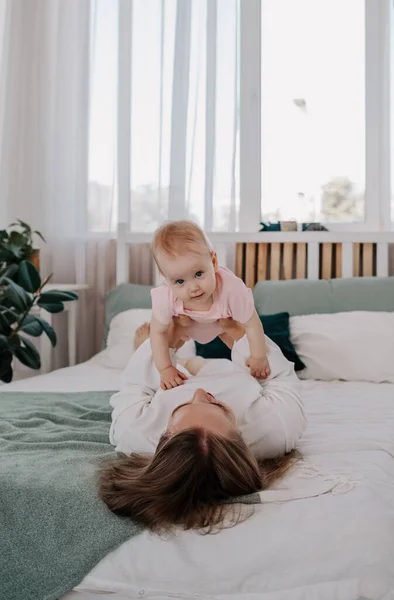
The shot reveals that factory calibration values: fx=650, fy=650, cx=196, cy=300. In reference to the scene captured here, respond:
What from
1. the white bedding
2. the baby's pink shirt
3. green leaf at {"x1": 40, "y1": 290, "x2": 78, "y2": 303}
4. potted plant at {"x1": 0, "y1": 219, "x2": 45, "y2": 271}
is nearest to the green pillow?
green leaf at {"x1": 40, "y1": 290, "x2": 78, "y2": 303}

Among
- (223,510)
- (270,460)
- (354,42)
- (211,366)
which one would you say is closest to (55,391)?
(211,366)

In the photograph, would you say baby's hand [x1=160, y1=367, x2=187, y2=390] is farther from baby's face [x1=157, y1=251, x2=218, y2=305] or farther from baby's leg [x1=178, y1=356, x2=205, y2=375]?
baby's leg [x1=178, y1=356, x2=205, y2=375]

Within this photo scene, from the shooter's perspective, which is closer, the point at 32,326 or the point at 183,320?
the point at 183,320

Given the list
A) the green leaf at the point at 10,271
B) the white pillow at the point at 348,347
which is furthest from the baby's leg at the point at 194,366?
the green leaf at the point at 10,271

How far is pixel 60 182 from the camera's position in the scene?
3.30 meters

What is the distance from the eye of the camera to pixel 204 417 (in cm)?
112

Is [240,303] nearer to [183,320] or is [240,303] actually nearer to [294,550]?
[183,320]

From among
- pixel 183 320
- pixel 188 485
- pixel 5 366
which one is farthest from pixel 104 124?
pixel 188 485

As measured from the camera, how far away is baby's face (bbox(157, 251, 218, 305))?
141 cm

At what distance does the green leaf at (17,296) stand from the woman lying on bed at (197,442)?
1031 millimetres

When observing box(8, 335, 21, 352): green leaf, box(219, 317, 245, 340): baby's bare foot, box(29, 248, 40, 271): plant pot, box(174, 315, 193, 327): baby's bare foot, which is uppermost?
box(29, 248, 40, 271): plant pot

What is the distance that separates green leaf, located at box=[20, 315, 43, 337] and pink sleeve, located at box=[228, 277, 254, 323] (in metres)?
1.18

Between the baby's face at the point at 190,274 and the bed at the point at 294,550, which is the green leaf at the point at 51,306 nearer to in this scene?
the baby's face at the point at 190,274

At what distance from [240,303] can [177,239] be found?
0.23m
